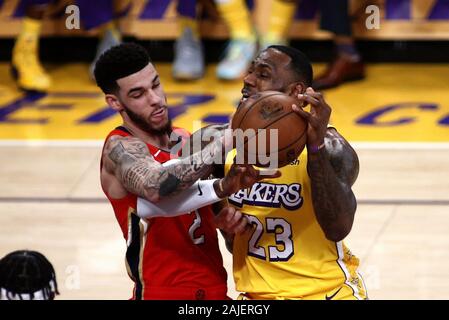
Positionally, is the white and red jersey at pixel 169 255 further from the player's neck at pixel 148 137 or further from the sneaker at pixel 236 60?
the sneaker at pixel 236 60

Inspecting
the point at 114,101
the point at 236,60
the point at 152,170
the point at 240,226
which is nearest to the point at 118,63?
the point at 114,101

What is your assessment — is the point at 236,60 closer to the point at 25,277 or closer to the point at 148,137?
the point at 148,137

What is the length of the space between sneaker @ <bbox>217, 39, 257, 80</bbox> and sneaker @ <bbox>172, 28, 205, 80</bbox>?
10.0 inches

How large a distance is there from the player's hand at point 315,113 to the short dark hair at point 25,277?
1.13 m

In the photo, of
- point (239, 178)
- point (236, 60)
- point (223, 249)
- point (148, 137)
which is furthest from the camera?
point (236, 60)

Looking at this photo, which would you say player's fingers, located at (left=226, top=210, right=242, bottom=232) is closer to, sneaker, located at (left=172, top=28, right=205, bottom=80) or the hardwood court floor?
the hardwood court floor

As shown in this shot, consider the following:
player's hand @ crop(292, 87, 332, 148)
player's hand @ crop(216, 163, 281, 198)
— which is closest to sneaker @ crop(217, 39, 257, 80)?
player's hand @ crop(216, 163, 281, 198)

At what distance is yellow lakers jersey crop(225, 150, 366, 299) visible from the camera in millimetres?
4391

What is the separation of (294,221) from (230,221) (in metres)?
0.35

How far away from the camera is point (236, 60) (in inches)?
382

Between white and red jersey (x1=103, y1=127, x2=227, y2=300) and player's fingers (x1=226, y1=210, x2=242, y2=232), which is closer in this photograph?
player's fingers (x1=226, y1=210, x2=242, y2=232)

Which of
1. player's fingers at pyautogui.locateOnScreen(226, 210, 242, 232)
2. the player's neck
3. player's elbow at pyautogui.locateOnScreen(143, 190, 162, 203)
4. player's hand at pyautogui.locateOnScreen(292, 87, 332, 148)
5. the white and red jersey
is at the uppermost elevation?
player's hand at pyautogui.locateOnScreen(292, 87, 332, 148)
